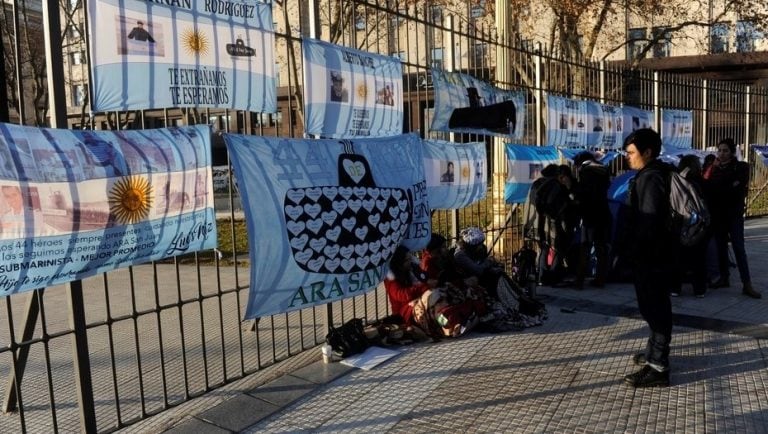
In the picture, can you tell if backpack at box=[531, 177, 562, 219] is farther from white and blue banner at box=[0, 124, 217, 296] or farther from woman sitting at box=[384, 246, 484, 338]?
white and blue banner at box=[0, 124, 217, 296]

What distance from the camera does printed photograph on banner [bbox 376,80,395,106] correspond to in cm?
523

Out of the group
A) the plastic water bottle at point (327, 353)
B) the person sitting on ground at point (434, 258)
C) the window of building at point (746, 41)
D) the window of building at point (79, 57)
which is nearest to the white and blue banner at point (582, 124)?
the person sitting on ground at point (434, 258)

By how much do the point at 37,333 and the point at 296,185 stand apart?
3.80 m

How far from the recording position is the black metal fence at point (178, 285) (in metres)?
3.42

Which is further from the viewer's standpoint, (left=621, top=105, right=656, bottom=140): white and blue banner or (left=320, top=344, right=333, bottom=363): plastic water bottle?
(left=621, top=105, right=656, bottom=140): white and blue banner

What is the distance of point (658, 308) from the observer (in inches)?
167

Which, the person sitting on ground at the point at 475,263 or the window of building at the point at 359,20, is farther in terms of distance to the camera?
the window of building at the point at 359,20

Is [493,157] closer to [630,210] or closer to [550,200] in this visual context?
[550,200]

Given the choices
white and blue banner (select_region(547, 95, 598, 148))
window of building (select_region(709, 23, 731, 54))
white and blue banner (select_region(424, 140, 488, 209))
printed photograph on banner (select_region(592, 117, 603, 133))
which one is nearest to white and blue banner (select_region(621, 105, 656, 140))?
printed photograph on banner (select_region(592, 117, 603, 133))

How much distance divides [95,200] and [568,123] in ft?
21.9

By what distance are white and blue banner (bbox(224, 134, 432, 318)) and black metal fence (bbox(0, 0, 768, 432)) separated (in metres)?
0.31

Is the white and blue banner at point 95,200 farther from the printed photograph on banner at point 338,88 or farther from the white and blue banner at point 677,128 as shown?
the white and blue banner at point 677,128

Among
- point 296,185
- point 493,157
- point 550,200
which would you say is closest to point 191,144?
point 296,185

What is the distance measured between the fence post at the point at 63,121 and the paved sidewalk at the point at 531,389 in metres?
0.60
